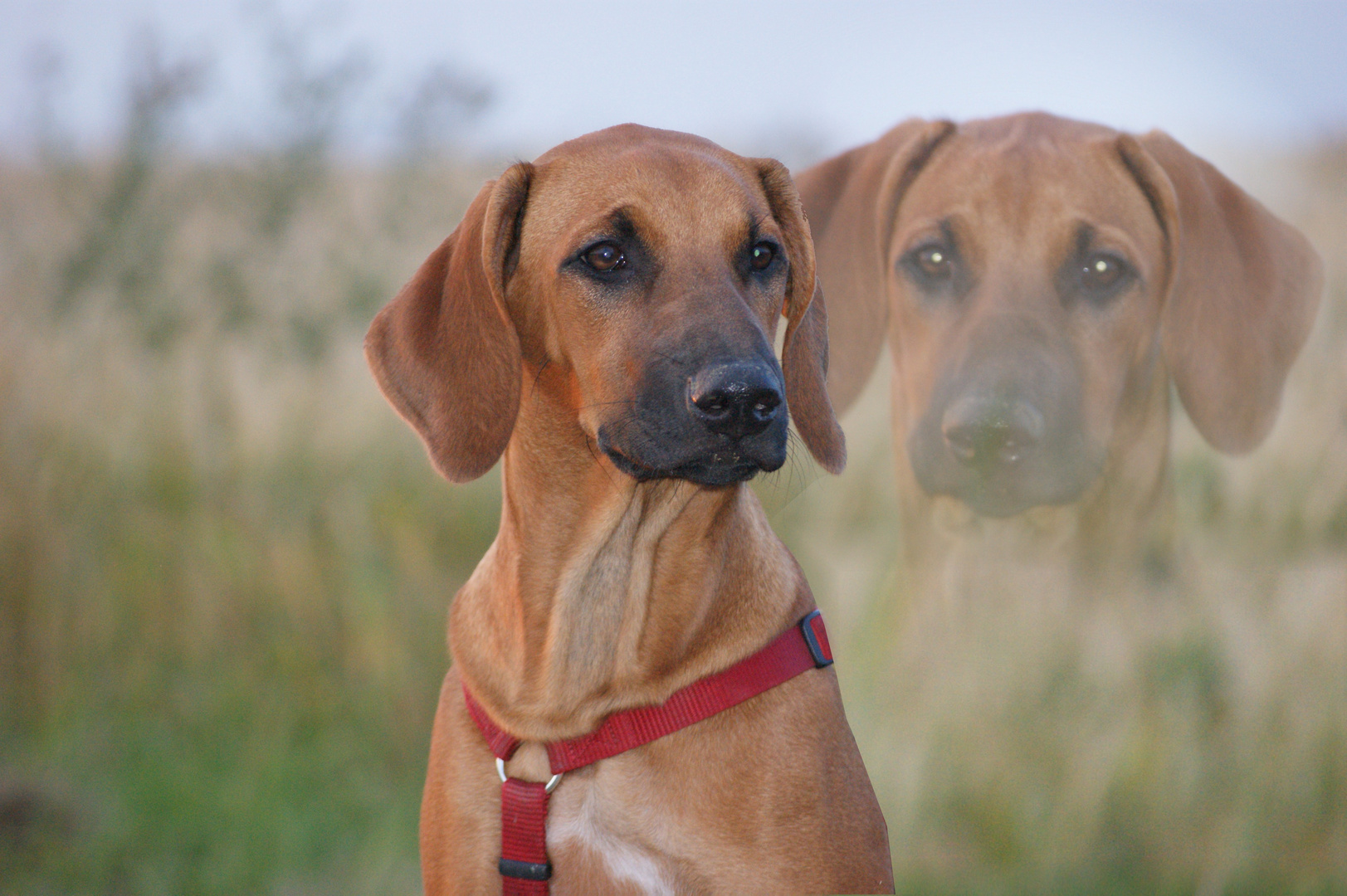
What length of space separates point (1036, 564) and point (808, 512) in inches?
27.9

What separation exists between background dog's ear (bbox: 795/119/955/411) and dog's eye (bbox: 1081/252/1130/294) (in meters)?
0.52

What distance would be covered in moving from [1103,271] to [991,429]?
0.53m

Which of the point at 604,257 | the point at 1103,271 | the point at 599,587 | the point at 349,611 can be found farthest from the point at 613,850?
the point at 349,611

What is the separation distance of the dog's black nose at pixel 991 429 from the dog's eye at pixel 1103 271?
1.24 feet

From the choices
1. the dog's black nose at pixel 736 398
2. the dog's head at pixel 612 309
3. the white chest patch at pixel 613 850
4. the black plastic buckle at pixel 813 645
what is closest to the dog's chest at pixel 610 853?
the white chest patch at pixel 613 850

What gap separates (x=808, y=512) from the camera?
3475 mm

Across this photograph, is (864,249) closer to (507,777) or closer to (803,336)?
(803,336)

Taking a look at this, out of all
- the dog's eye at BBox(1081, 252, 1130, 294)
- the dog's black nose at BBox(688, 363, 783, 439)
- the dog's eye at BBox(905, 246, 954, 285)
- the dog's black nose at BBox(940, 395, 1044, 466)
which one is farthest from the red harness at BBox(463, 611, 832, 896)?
the dog's eye at BBox(1081, 252, 1130, 294)

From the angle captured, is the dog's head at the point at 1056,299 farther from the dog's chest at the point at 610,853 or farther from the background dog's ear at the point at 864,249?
the dog's chest at the point at 610,853

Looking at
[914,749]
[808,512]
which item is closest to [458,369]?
[808,512]

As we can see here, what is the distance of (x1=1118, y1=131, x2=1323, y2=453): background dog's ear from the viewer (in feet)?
9.36

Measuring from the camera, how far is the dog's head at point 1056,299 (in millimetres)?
2832

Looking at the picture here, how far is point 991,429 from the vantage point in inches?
108

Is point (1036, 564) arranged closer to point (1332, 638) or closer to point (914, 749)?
point (914, 749)
